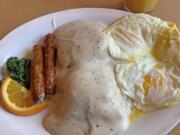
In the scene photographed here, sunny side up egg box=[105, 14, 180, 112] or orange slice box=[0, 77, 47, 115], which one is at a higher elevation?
sunny side up egg box=[105, 14, 180, 112]

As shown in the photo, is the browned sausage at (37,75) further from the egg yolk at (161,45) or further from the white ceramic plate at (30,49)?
the egg yolk at (161,45)

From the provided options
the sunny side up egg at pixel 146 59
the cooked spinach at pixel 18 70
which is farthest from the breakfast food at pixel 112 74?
the cooked spinach at pixel 18 70

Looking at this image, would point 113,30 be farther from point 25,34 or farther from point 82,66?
point 25,34

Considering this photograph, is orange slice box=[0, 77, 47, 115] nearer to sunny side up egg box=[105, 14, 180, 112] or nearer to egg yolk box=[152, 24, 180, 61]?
sunny side up egg box=[105, 14, 180, 112]

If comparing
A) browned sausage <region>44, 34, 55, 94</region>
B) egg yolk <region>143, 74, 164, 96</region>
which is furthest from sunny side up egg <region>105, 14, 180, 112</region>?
browned sausage <region>44, 34, 55, 94</region>

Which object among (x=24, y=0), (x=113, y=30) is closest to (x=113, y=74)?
(x=113, y=30)
